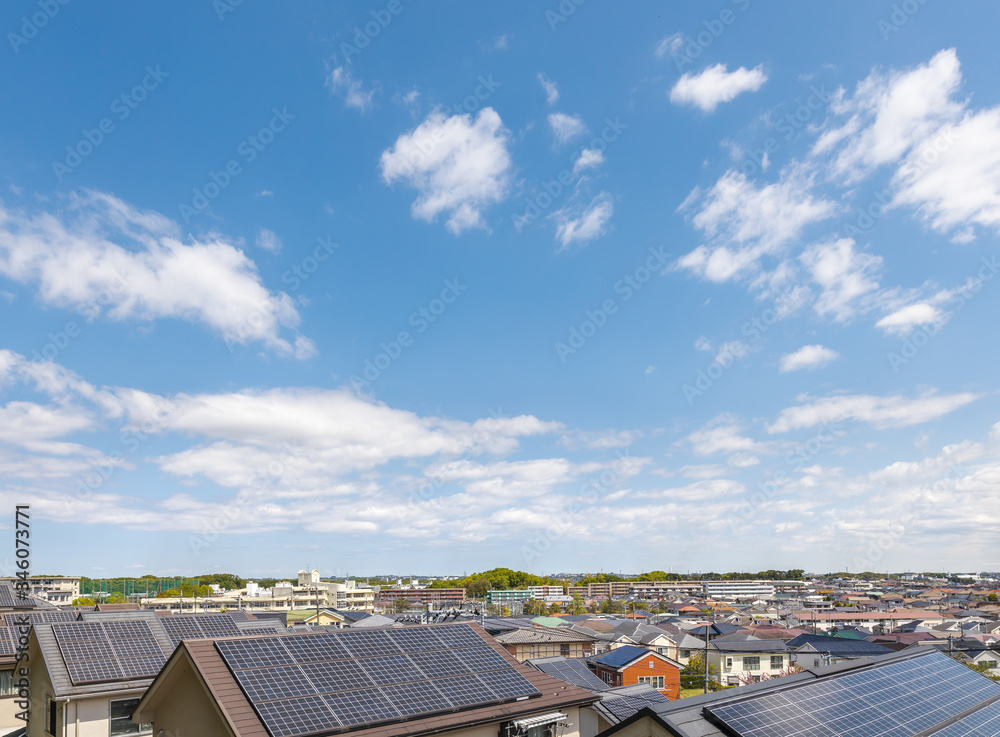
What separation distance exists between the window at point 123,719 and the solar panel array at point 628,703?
1731 cm

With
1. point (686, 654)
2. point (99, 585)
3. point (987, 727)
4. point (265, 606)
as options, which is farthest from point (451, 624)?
point (99, 585)

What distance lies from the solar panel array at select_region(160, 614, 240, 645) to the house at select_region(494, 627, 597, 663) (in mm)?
31013

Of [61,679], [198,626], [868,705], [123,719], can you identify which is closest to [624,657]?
[198,626]

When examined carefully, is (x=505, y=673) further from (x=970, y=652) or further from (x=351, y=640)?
(x=970, y=652)

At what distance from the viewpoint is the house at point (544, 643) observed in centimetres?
5575

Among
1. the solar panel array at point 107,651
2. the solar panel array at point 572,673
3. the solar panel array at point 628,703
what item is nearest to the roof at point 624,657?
the solar panel array at point 572,673

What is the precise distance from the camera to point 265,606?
12762 centimetres

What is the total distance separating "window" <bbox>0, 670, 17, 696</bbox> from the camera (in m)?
27.2

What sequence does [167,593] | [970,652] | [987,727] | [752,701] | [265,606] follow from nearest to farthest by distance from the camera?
[752,701]
[987,727]
[970,652]
[265,606]
[167,593]

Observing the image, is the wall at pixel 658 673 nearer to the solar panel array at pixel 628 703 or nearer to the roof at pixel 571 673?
the roof at pixel 571 673

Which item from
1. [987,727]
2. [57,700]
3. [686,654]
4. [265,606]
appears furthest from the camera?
[265,606]

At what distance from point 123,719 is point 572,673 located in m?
22.3

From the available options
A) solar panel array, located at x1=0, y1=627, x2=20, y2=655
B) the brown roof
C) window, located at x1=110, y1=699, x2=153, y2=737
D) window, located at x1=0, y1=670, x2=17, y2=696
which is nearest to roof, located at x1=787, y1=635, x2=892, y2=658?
the brown roof

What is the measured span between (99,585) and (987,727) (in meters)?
157
